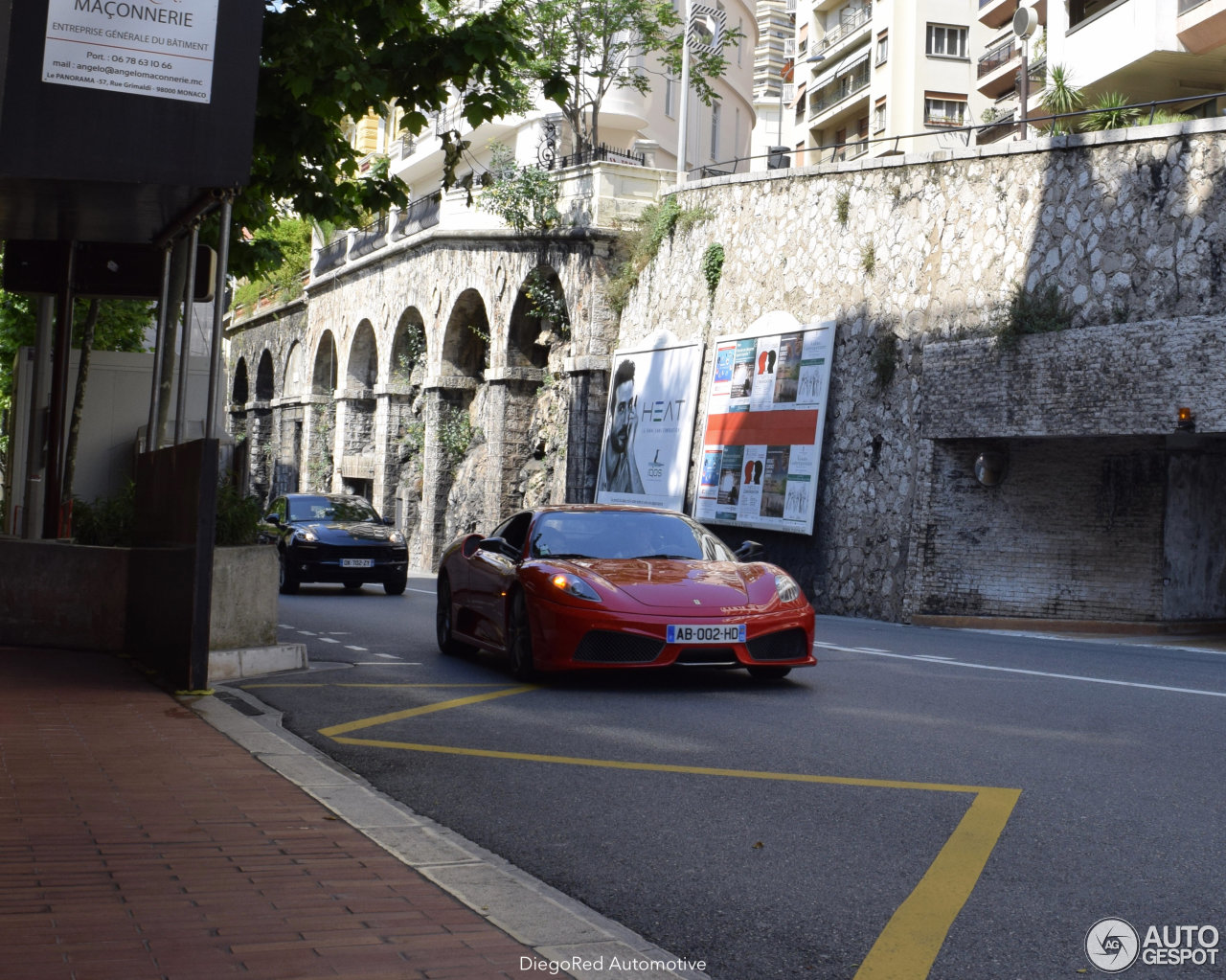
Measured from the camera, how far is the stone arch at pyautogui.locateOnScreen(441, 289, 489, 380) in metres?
37.6

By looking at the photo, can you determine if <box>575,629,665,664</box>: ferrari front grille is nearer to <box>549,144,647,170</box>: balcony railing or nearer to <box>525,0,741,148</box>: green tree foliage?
<box>525,0,741,148</box>: green tree foliage

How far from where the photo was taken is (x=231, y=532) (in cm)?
1037

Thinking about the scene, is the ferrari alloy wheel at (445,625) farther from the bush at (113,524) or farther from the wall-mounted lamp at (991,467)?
the wall-mounted lamp at (991,467)

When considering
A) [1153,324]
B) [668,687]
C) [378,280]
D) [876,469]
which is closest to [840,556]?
[876,469]

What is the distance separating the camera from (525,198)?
33.7 metres

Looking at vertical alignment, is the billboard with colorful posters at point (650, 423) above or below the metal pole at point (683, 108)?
below

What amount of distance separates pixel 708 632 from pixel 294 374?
147 feet

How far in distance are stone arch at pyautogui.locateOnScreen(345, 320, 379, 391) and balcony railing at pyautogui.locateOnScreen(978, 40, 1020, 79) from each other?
22.3m

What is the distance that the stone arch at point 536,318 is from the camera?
112 ft

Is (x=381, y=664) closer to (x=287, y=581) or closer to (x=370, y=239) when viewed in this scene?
(x=287, y=581)

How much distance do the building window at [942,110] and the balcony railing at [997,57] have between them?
16.9 feet

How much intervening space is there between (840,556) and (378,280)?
79.1ft

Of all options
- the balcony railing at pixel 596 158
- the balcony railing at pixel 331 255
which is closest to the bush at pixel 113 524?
the balcony railing at pixel 596 158

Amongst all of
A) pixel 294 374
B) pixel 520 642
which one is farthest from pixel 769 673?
pixel 294 374
